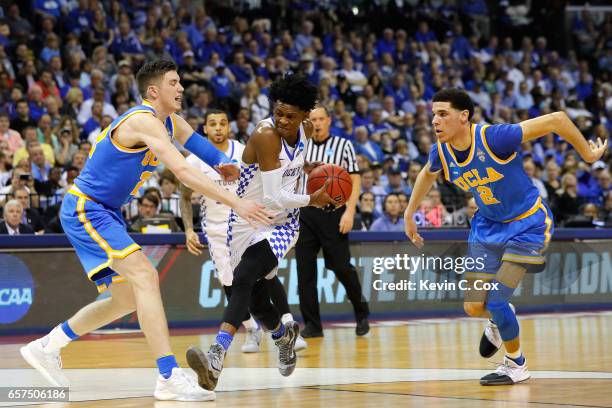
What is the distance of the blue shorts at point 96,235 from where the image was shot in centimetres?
685

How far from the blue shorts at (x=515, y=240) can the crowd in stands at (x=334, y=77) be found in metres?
5.78

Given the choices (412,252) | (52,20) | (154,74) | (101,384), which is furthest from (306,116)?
(52,20)

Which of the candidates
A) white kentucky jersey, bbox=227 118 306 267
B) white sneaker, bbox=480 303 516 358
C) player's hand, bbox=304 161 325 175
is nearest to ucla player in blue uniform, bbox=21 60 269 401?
white kentucky jersey, bbox=227 118 306 267

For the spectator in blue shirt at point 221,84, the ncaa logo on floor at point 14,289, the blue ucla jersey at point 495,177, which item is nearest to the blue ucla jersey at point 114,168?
the blue ucla jersey at point 495,177

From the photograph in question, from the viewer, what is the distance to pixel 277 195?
295 inches

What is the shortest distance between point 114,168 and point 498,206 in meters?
2.73

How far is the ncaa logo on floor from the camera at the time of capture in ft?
37.2

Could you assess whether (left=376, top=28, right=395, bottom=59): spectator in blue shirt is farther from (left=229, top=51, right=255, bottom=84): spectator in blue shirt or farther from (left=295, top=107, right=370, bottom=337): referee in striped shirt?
(left=295, top=107, right=370, bottom=337): referee in striped shirt

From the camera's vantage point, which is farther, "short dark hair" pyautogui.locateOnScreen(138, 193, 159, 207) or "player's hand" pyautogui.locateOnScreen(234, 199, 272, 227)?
"short dark hair" pyautogui.locateOnScreen(138, 193, 159, 207)

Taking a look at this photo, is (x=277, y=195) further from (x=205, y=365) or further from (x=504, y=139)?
(x=504, y=139)

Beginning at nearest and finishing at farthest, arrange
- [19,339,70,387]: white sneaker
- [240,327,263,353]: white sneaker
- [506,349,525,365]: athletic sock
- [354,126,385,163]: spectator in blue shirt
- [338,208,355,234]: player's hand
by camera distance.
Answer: [19,339,70,387]: white sneaker, [506,349,525,365]: athletic sock, [240,327,263,353]: white sneaker, [338,208,355,234]: player's hand, [354,126,385,163]: spectator in blue shirt

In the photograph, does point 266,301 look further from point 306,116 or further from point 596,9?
point 596,9

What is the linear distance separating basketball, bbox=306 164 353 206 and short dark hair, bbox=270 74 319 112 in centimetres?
75

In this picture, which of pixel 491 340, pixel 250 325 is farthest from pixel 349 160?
pixel 491 340
